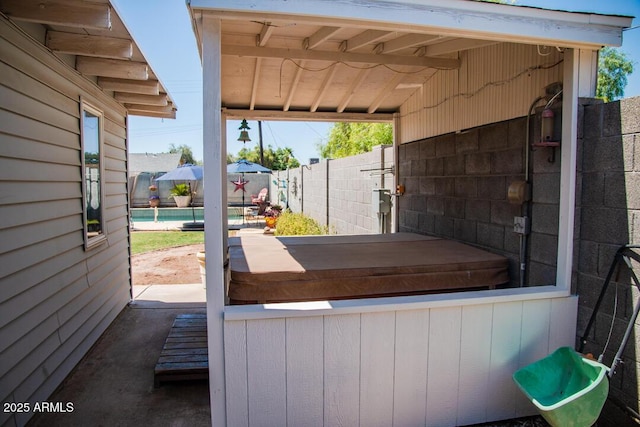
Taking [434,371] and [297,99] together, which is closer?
[434,371]

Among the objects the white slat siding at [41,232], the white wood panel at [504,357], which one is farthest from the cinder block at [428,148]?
the white slat siding at [41,232]

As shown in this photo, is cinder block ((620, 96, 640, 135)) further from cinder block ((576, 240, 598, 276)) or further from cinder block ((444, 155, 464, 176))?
cinder block ((444, 155, 464, 176))

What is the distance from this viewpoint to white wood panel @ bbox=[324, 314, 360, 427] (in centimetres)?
217

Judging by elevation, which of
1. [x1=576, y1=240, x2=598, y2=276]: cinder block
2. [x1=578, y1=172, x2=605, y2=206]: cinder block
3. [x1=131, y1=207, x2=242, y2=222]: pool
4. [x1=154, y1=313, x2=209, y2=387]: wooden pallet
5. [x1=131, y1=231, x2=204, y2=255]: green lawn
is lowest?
[x1=131, y1=231, x2=204, y2=255]: green lawn

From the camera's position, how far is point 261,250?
344 centimetres

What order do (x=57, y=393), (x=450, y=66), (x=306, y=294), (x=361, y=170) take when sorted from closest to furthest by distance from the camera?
(x=306, y=294) → (x=57, y=393) → (x=450, y=66) → (x=361, y=170)

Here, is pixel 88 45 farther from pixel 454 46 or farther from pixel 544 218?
pixel 544 218

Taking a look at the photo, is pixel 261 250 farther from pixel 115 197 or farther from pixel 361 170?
pixel 361 170

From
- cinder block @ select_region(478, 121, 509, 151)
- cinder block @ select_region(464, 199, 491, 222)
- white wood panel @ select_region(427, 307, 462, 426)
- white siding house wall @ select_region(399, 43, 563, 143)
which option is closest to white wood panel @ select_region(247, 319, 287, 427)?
white wood panel @ select_region(427, 307, 462, 426)

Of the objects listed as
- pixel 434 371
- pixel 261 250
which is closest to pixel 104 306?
pixel 261 250

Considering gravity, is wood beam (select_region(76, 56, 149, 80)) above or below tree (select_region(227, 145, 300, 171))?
below

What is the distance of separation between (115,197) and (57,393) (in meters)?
2.51

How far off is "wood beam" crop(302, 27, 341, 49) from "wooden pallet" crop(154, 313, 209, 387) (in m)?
2.52

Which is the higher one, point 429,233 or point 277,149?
point 277,149
